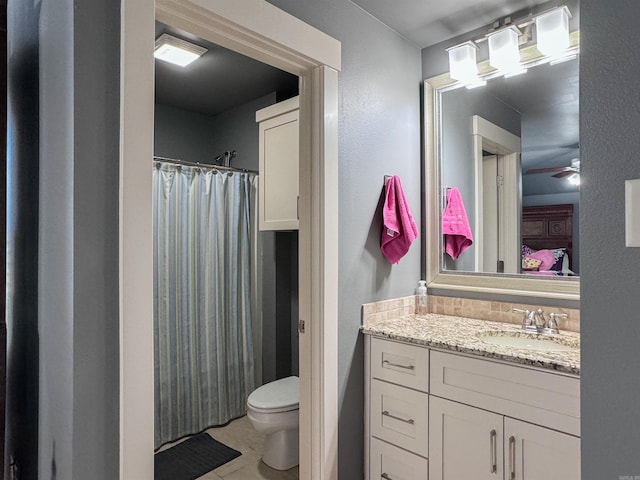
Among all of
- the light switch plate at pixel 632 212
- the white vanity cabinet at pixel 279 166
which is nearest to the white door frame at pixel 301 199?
the white vanity cabinet at pixel 279 166

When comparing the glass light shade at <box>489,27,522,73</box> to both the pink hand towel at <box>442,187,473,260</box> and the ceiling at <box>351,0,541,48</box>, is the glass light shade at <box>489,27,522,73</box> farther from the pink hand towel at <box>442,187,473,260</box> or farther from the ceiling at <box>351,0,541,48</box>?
the pink hand towel at <box>442,187,473,260</box>

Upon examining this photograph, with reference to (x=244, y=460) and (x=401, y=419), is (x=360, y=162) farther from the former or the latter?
(x=244, y=460)

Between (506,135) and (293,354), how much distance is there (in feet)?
6.92

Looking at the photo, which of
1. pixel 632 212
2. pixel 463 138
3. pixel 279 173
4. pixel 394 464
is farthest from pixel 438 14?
pixel 394 464

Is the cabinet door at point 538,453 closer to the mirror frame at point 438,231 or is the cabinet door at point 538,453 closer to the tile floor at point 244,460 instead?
the mirror frame at point 438,231

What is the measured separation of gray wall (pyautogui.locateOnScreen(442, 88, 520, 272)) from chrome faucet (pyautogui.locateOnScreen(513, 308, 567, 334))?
1.29 feet

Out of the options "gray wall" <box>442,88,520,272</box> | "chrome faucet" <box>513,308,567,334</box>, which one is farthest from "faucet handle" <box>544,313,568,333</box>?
"gray wall" <box>442,88,520,272</box>

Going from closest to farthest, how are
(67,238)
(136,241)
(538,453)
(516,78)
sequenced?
(67,238)
(136,241)
(538,453)
(516,78)

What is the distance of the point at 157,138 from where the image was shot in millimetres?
3234

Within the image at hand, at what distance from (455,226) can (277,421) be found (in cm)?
145

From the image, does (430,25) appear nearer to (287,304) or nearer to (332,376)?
(332,376)

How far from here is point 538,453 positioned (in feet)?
4.49

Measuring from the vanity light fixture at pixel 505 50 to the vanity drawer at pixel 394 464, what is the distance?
1911mm

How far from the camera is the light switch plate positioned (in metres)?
0.67
